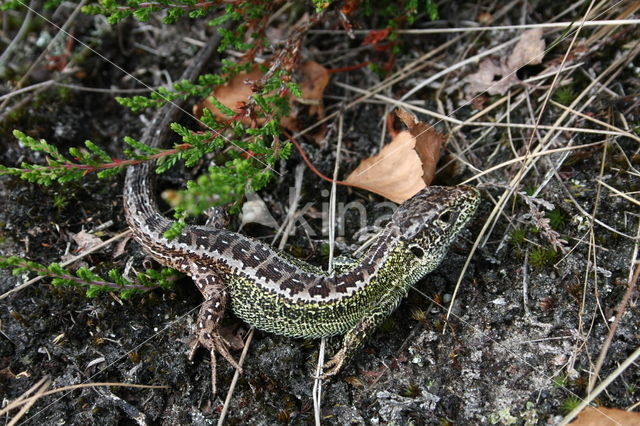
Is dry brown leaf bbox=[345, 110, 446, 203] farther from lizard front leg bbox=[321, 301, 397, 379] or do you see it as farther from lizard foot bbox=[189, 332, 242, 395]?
lizard foot bbox=[189, 332, 242, 395]

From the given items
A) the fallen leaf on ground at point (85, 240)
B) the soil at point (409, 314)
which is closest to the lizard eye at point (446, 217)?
the soil at point (409, 314)

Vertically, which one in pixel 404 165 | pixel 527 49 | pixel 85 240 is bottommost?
pixel 85 240

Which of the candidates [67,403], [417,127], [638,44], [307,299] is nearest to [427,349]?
[307,299]

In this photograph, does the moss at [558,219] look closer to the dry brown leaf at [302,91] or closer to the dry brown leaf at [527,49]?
the dry brown leaf at [527,49]

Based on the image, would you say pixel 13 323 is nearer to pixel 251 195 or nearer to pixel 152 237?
pixel 152 237

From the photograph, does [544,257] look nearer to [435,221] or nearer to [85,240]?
[435,221]

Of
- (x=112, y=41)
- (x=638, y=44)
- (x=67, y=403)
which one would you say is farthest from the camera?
(x=112, y=41)

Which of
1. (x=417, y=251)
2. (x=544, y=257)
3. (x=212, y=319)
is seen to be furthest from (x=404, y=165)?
(x=212, y=319)
